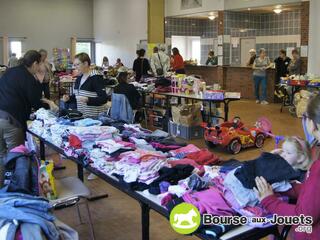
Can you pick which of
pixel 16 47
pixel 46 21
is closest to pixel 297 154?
pixel 16 47

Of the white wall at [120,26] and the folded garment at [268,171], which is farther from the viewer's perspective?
the white wall at [120,26]

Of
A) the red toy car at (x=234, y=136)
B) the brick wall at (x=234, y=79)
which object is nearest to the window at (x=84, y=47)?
the brick wall at (x=234, y=79)

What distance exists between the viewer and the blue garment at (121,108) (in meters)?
6.10

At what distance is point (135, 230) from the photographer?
3504mm

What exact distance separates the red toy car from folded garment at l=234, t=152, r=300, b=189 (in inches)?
166

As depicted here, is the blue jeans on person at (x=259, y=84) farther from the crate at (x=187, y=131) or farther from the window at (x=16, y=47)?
the window at (x=16, y=47)

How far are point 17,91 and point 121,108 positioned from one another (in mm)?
2551

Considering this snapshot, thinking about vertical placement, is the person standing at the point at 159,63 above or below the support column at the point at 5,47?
below

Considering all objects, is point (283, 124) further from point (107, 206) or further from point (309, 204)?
point (309, 204)

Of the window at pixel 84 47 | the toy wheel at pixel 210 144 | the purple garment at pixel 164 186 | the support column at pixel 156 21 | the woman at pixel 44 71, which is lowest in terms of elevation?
the toy wheel at pixel 210 144

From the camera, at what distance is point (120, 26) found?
17.0 meters

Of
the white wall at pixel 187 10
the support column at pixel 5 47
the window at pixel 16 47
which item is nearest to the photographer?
the white wall at pixel 187 10

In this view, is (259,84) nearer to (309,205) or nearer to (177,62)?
(177,62)

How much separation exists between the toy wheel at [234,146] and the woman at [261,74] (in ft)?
19.2
